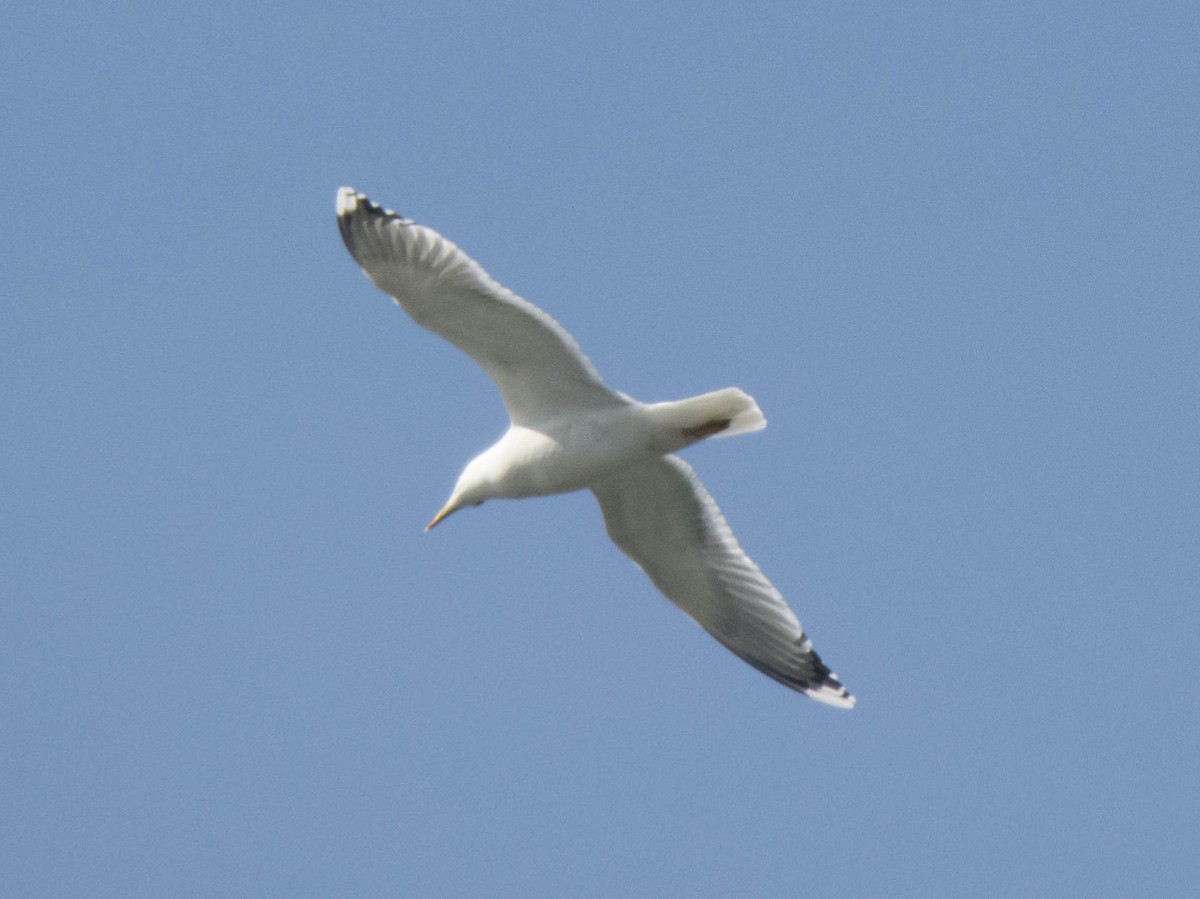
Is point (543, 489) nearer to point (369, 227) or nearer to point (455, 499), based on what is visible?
point (455, 499)

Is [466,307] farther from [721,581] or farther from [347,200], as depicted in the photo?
[721,581]

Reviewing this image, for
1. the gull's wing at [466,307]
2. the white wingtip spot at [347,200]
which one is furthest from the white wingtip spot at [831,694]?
the white wingtip spot at [347,200]

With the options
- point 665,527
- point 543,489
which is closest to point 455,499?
point 543,489

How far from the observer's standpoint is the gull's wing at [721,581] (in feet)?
26.1

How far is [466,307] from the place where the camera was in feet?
23.3

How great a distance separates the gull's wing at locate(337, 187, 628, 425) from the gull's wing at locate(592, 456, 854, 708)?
76 centimetres

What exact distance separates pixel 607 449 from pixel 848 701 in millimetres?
1634

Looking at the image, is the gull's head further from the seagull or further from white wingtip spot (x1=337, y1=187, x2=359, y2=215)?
white wingtip spot (x1=337, y1=187, x2=359, y2=215)

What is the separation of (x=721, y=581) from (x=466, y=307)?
1.77 meters

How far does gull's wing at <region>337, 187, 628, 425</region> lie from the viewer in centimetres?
702

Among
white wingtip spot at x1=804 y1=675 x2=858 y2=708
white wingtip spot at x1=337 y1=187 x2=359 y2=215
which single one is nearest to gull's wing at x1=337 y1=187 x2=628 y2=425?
white wingtip spot at x1=337 y1=187 x2=359 y2=215

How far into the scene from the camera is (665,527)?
798 centimetres

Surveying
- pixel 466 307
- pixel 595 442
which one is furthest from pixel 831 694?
pixel 466 307

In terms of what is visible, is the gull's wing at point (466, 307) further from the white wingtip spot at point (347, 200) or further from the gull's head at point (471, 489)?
the gull's head at point (471, 489)
